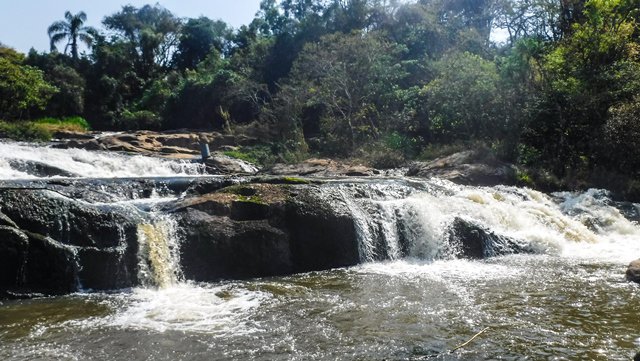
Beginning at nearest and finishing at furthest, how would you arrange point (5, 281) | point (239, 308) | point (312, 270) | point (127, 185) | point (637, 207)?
point (239, 308) → point (5, 281) → point (312, 270) → point (127, 185) → point (637, 207)

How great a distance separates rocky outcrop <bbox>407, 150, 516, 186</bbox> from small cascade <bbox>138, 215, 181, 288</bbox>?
33.1ft

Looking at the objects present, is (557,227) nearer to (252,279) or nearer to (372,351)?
(252,279)

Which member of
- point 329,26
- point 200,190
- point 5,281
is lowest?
point 5,281

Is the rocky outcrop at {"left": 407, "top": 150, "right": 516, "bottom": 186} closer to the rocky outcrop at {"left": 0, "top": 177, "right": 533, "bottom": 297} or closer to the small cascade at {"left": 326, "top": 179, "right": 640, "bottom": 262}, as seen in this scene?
the small cascade at {"left": 326, "top": 179, "right": 640, "bottom": 262}

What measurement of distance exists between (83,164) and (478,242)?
497 inches

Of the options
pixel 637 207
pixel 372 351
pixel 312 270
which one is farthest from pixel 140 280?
pixel 637 207

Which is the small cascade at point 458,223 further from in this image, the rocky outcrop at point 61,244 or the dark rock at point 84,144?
the dark rock at point 84,144

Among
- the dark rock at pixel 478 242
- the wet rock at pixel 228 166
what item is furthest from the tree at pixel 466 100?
the dark rock at pixel 478 242

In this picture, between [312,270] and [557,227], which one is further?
[557,227]

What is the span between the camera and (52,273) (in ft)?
24.5

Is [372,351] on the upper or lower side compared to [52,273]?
lower

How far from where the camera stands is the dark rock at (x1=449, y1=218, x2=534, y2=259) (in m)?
10.0

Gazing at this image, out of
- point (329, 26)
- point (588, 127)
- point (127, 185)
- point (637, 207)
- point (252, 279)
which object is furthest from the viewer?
point (329, 26)

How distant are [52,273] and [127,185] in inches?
143
